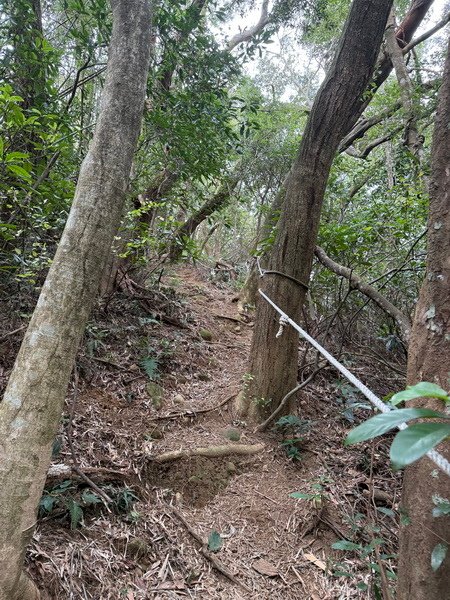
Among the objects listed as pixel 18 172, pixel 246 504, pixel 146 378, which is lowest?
pixel 246 504

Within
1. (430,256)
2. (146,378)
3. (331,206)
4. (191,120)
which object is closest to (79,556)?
Answer: (146,378)

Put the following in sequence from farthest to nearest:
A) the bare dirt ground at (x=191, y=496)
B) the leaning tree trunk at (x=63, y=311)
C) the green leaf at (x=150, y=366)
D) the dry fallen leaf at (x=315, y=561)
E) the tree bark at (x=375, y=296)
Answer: the green leaf at (x=150, y=366) → the tree bark at (x=375, y=296) → the dry fallen leaf at (x=315, y=561) → the bare dirt ground at (x=191, y=496) → the leaning tree trunk at (x=63, y=311)

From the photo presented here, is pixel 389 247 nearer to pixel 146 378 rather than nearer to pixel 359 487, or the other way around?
pixel 359 487

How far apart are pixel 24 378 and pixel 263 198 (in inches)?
297

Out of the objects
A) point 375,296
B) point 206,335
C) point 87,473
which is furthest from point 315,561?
point 206,335

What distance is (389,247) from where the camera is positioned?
420cm

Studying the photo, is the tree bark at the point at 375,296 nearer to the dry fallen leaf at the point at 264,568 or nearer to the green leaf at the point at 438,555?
the green leaf at the point at 438,555

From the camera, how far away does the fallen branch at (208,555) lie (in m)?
1.93

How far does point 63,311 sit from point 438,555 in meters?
1.50

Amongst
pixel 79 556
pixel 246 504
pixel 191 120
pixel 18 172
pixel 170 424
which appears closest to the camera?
pixel 79 556

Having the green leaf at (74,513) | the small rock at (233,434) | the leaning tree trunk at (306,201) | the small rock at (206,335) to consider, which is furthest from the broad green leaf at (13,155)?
the small rock at (206,335)

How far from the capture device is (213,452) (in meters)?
2.72

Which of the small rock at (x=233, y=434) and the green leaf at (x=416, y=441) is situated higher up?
the green leaf at (x=416, y=441)

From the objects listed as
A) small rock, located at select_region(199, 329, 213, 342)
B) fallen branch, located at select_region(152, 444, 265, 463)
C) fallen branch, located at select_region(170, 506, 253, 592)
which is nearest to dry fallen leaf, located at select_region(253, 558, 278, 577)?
fallen branch, located at select_region(170, 506, 253, 592)
